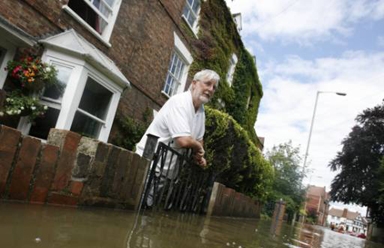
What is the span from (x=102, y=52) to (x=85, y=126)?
1.94 m

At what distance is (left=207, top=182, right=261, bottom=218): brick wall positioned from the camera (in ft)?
16.7

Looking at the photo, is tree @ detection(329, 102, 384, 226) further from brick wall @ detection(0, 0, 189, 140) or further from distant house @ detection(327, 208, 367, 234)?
distant house @ detection(327, 208, 367, 234)

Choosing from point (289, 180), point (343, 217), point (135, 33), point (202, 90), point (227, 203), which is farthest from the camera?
point (343, 217)

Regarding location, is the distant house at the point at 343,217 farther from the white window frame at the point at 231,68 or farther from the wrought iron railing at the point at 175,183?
the wrought iron railing at the point at 175,183

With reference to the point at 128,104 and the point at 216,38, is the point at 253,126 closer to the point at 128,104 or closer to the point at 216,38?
the point at 216,38

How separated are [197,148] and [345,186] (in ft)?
82.5


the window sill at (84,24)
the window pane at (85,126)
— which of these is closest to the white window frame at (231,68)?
the window sill at (84,24)

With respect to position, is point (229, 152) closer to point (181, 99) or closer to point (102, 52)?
point (181, 99)

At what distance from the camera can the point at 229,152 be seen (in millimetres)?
6176

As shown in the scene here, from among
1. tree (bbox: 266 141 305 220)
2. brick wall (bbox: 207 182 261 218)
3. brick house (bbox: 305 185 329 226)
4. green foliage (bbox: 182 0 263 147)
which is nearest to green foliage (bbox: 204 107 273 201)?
brick wall (bbox: 207 182 261 218)

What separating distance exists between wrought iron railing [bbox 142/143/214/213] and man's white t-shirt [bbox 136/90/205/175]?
0.19 meters

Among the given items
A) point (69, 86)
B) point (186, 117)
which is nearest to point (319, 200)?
point (69, 86)

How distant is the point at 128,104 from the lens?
870 cm

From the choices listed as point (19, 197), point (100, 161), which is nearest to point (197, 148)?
point (100, 161)
